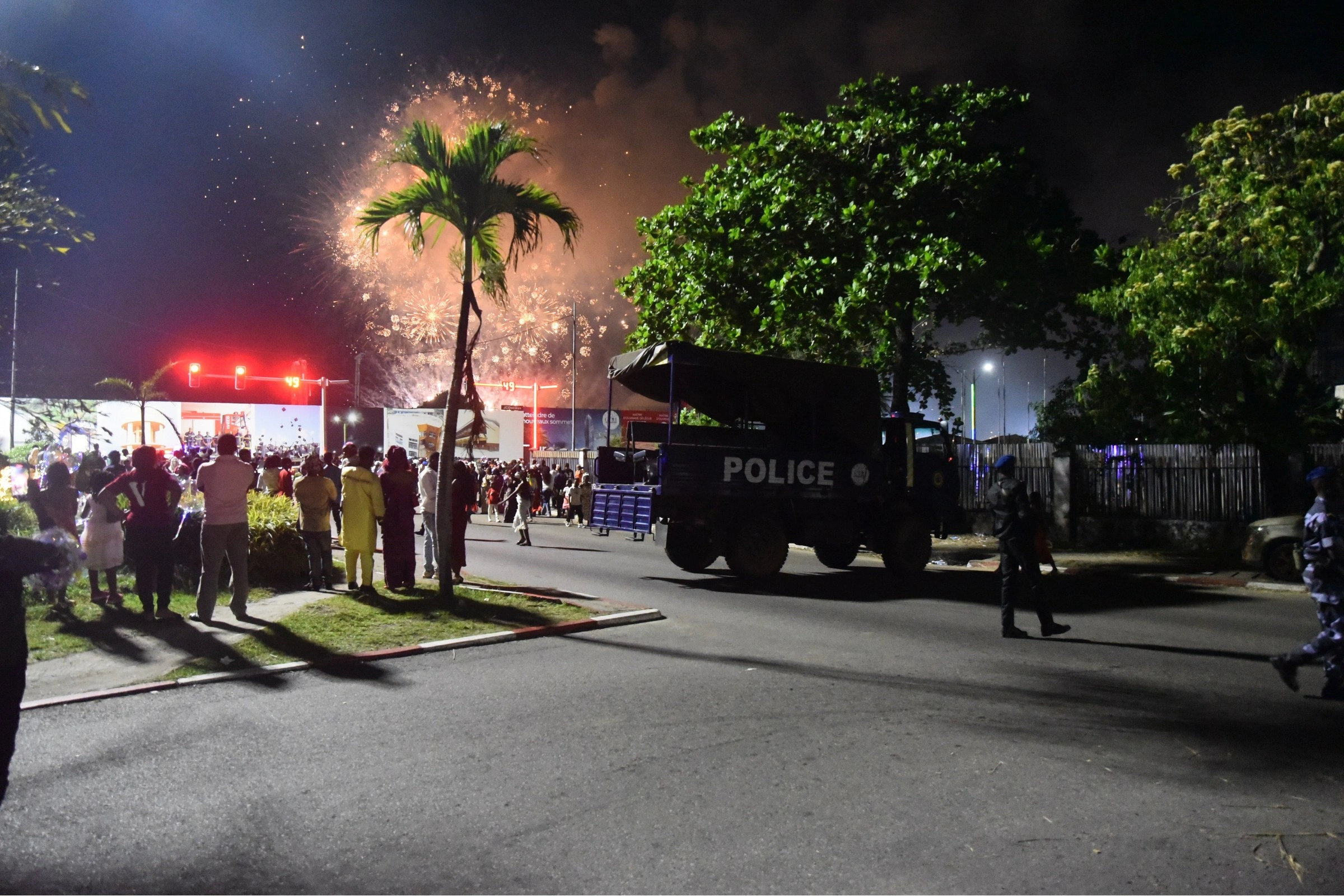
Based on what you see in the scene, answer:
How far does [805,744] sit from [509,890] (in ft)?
7.40

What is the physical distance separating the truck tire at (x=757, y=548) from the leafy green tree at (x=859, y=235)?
19.3ft

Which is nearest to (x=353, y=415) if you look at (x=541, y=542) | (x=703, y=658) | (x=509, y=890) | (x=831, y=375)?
(x=541, y=542)

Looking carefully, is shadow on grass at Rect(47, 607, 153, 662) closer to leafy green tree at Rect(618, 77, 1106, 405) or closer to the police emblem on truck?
the police emblem on truck

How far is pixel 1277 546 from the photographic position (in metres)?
13.8

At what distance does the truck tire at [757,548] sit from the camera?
13.3 meters

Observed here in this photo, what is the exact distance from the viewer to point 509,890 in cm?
354

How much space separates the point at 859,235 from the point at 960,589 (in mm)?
8399

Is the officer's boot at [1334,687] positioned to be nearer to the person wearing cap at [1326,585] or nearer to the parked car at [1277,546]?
the person wearing cap at [1326,585]

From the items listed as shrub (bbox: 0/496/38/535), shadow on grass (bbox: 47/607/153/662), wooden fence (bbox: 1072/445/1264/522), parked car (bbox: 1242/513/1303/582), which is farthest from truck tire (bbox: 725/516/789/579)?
wooden fence (bbox: 1072/445/1264/522)

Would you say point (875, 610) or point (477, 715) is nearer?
point (477, 715)

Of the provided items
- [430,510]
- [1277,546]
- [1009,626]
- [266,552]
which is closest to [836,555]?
[1277,546]

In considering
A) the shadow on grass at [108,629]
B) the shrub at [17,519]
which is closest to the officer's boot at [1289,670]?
the shadow on grass at [108,629]

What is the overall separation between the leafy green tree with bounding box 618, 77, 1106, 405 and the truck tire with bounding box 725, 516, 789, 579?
19.3 ft

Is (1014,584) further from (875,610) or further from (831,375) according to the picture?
(831,375)
